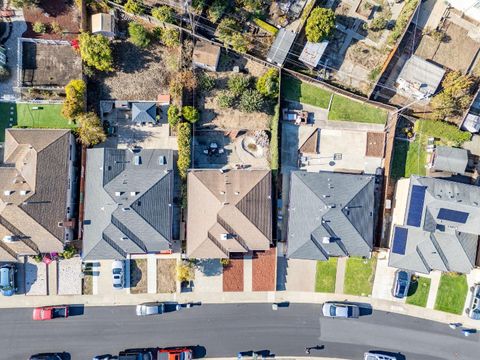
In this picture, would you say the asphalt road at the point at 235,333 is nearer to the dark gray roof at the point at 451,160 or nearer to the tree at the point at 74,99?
the dark gray roof at the point at 451,160

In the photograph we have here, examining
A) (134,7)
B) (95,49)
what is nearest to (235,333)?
(95,49)

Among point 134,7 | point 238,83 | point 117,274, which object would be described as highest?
point 134,7

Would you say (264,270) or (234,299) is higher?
(264,270)

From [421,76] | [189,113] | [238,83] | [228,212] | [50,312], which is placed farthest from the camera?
[421,76]

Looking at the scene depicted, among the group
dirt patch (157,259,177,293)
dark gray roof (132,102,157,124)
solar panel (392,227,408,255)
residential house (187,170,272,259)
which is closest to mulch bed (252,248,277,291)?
residential house (187,170,272,259)

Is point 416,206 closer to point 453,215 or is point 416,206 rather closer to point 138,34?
point 453,215

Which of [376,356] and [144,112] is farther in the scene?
[376,356]

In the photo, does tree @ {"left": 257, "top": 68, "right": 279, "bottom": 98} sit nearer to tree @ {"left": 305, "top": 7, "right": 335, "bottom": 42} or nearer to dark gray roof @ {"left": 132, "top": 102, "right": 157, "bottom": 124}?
tree @ {"left": 305, "top": 7, "right": 335, "bottom": 42}

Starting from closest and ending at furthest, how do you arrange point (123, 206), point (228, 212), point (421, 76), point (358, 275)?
point (123, 206) < point (228, 212) < point (421, 76) < point (358, 275)

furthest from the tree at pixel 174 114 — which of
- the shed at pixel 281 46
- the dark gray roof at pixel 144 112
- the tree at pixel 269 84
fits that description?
the shed at pixel 281 46
